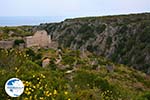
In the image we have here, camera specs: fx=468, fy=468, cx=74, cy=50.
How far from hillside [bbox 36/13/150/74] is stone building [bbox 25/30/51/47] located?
1615 inches

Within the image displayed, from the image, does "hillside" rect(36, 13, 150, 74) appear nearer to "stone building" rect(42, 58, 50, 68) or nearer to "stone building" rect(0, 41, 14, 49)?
"stone building" rect(0, 41, 14, 49)

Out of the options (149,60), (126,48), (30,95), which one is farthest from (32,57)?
(126,48)

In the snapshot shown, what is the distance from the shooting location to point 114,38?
10406 cm

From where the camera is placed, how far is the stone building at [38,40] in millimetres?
37656

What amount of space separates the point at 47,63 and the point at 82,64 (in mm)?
5476

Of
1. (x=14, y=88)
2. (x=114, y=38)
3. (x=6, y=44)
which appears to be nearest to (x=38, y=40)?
(x=6, y=44)

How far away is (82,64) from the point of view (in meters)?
37.0

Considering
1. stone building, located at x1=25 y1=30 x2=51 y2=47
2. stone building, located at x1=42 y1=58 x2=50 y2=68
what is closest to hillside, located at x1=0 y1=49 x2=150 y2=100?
stone building, located at x1=42 y1=58 x2=50 y2=68

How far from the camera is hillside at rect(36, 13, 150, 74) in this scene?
300 ft

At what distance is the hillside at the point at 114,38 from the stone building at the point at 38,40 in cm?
4103

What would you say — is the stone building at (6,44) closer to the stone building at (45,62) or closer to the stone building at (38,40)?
the stone building at (38,40)

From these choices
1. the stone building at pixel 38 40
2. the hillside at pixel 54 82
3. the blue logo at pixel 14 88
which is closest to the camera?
the blue logo at pixel 14 88

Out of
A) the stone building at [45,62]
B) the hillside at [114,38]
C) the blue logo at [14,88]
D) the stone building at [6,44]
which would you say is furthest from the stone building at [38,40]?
the hillside at [114,38]

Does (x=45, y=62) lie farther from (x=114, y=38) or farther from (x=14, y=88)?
(x=114, y=38)
